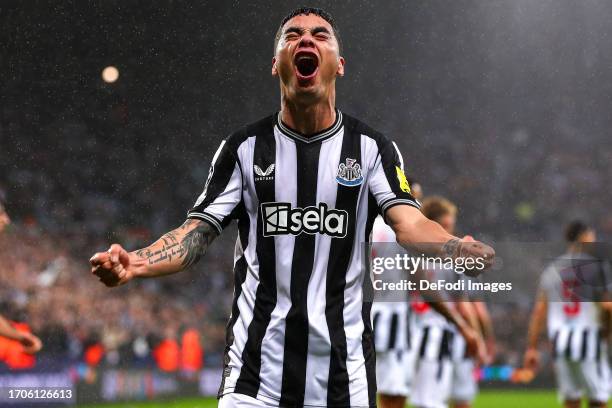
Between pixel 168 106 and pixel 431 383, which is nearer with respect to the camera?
pixel 431 383

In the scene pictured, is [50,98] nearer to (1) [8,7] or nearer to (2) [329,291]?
(1) [8,7]

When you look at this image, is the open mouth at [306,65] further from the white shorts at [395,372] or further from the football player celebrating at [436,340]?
the white shorts at [395,372]

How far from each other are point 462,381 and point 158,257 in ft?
15.3

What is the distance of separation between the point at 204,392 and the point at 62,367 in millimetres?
2093

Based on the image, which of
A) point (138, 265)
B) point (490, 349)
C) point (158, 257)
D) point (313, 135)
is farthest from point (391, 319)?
point (490, 349)

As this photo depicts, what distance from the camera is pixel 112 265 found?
6.66 feet

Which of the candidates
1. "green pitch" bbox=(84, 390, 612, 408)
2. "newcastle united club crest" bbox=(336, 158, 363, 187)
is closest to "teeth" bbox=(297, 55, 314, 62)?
"newcastle united club crest" bbox=(336, 158, 363, 187)

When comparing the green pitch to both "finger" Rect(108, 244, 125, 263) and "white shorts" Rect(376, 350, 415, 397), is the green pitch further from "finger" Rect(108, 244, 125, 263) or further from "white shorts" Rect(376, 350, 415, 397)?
"finger" Rect(108, 244, 125, 263)

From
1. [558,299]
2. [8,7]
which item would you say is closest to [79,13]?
[8,7]

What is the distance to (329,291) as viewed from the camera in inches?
96.3

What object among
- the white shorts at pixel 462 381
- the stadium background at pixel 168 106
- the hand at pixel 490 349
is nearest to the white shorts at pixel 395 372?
the white shorts at pixel 462 381

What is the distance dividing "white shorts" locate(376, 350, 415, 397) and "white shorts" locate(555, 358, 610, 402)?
1589mm

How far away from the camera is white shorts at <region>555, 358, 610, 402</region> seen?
656 cm

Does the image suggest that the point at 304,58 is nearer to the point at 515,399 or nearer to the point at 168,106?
the point at 168,106
